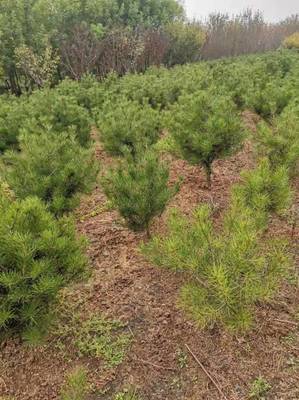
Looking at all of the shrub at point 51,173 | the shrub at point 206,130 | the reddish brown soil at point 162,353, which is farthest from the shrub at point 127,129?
the reddish brown soil at point 162,353

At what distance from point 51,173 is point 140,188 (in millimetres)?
910

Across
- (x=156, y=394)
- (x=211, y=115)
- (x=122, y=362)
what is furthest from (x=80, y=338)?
(x=211, y=115)

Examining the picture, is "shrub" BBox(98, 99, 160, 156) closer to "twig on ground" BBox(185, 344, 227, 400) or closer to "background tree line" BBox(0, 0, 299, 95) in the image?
"twig on ground" BBox(185, 344, 227, 400)

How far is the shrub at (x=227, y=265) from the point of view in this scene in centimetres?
236

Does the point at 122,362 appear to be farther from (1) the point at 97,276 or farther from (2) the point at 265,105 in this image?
(2) the point at 265,105

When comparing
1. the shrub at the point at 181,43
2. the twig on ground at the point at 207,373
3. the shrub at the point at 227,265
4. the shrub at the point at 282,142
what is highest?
the shrub at the point at 181,43

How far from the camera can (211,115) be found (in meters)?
4.57

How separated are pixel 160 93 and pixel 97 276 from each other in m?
6.95

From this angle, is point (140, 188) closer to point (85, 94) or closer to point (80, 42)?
point (85, 94)

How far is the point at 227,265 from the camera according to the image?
2.39 m

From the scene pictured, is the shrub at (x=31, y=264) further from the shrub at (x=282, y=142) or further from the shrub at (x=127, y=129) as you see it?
the shrub at (x=127, y=129)

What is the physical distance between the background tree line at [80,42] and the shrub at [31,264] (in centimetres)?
1376

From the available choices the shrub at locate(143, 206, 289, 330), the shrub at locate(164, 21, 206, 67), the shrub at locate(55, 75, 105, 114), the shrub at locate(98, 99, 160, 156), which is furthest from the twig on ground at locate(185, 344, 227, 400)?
the shrub at locate(164, 21, 206, 67)

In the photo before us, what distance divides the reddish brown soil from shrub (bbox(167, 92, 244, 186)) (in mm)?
1576
